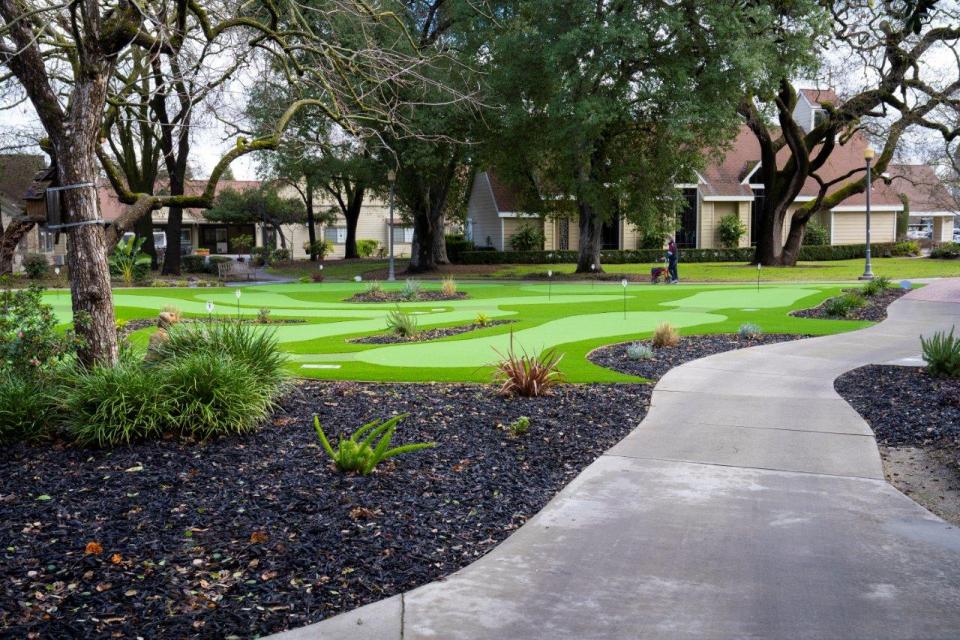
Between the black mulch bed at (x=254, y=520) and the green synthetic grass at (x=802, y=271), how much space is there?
26.7 metres

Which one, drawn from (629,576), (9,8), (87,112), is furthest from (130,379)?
(629,576)

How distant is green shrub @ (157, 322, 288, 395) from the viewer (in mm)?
8320

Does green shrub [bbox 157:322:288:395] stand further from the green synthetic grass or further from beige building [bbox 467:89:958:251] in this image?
beige building [bbox 467:89:958:251]

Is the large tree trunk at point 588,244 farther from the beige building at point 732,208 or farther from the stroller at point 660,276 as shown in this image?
the beige building at point 732,208

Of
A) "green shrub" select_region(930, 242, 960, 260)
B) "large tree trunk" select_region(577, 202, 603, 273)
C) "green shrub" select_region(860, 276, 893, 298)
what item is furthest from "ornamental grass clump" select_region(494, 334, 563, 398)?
"green shrub" select_region(930, 242, 960, 260)

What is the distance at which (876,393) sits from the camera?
9.47 meters

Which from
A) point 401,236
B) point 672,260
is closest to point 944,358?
point 672,260

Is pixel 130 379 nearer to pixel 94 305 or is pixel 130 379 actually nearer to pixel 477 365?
pixel 94 305

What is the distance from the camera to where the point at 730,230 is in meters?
47.9

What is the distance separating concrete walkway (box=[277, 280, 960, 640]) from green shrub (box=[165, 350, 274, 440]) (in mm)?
2919

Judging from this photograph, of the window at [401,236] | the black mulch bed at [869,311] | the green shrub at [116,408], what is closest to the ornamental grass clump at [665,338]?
the black mulch bed at [869,311]

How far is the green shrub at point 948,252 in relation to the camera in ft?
137

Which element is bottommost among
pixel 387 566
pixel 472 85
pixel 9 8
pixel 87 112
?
pixel 387 566

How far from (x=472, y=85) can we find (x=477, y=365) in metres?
18.4
